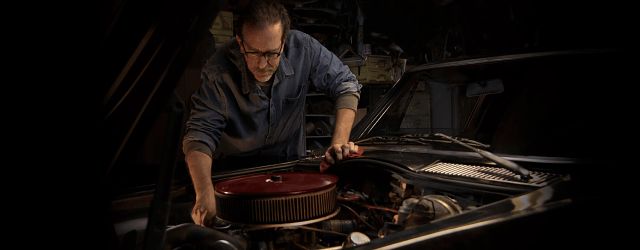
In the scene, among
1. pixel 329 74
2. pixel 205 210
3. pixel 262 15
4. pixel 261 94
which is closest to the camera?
pixel 205 210

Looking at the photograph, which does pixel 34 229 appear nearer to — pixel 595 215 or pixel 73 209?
pixel 73 209

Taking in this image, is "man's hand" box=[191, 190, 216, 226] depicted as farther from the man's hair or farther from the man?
the man's hair

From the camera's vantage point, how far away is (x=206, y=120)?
7.26 feet

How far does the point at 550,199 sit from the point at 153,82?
919 millimetres

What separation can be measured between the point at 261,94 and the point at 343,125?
0.50 meters

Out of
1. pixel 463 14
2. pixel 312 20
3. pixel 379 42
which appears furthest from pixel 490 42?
pixel 312 20

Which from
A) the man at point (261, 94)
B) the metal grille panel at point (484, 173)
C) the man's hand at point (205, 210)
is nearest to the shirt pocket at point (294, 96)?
the man at point (261, 94)

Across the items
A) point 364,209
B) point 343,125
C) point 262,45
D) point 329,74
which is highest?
point 262,45

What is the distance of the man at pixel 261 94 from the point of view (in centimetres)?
204

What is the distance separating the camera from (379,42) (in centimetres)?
571

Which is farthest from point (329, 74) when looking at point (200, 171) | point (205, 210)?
point (205, 210)

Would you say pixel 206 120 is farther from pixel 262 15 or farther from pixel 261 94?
pixel 262 15

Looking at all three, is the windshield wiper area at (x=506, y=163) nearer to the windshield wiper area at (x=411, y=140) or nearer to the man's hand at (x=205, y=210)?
the windshield wiper area at (x=411, y=140)

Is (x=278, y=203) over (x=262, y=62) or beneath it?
beneath
